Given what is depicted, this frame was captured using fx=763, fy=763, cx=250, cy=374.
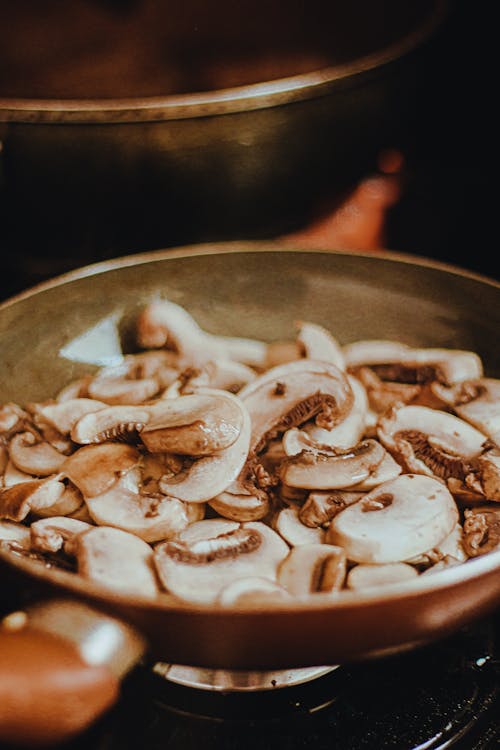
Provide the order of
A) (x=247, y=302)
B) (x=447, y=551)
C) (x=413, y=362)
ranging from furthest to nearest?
(x=247, y=302) < (x=413, y=362) < (x=447, y=551)

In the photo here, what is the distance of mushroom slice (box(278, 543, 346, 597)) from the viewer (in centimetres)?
76

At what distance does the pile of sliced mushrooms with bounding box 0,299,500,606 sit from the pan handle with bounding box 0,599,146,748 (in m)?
0.05

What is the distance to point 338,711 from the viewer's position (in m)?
0.87

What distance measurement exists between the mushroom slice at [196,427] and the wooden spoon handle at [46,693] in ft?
1.06

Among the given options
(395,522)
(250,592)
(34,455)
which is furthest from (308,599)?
(34,455)

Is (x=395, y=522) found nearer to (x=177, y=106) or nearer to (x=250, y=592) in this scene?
(x=250, y=592)

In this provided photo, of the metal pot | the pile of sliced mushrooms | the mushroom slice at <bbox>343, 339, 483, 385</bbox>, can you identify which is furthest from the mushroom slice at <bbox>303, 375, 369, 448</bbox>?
the metal pot

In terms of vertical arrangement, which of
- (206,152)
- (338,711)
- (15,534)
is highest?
(206,152)

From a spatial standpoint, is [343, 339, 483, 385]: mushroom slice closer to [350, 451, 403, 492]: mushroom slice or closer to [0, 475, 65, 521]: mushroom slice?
[350, 451, 403, 492]: mushroom slice

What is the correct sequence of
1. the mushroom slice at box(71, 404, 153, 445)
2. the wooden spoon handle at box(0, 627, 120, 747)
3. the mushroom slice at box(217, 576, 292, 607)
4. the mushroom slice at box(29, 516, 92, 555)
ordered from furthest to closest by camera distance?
1. the mushroom slice at box(71, 404, 153, 445)
2. the mushroom slice at box(29, 516, 92, 555)
3. the mushroom slice at box(217, 576, 292, 607)
4. the wooden spoon handle at box(0, 627, 120, 747)

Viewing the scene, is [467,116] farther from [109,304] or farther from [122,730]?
[122,730]

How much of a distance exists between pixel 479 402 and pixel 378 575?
36 cm

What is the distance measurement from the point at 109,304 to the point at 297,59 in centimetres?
92

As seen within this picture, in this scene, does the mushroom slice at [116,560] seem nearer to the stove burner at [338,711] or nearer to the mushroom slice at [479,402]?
the stove burner at [338,711]
